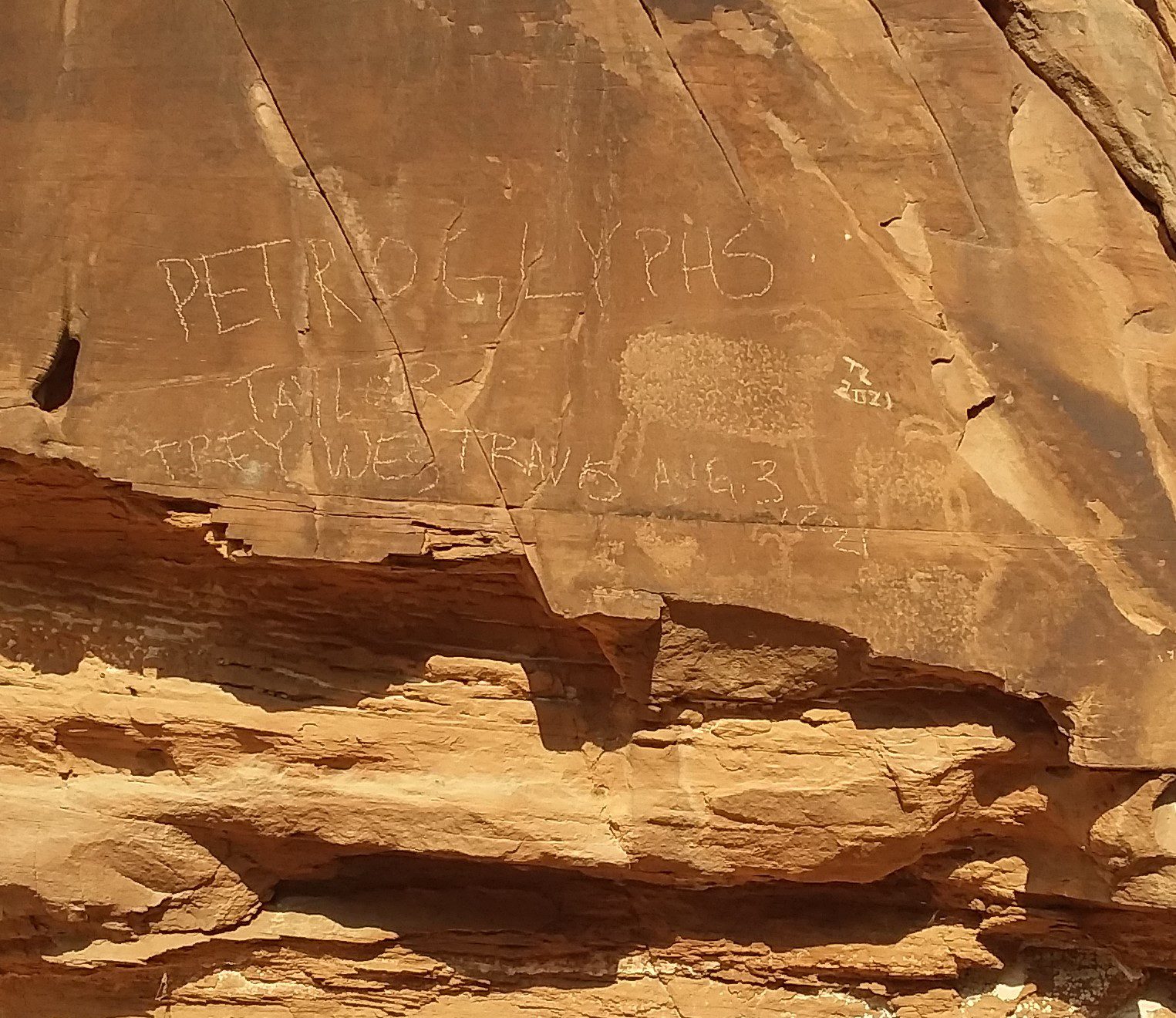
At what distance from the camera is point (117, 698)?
3248 millimetres

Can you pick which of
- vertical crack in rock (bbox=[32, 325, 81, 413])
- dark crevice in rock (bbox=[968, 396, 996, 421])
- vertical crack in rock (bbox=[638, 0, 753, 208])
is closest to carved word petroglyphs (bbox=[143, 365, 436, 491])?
vertical crack in rock (bbox=[32, 325, 81, 413])

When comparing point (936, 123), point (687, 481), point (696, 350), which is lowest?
point (687, 481)

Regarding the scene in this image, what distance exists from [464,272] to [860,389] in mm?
1157

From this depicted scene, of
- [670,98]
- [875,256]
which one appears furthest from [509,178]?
[875,256]

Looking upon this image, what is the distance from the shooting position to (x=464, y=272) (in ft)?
9.80

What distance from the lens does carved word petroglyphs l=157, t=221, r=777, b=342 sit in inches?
117

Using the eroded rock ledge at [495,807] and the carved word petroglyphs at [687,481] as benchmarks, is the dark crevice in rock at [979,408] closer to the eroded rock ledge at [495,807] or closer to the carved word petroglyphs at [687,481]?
the carved word petroglyphs at [687,481]

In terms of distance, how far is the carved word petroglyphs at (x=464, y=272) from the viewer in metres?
2.96

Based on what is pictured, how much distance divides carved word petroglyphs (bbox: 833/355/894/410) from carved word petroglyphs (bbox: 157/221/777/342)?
0.33 m

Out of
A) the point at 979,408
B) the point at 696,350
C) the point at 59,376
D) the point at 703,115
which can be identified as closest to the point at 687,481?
the point at 696,350

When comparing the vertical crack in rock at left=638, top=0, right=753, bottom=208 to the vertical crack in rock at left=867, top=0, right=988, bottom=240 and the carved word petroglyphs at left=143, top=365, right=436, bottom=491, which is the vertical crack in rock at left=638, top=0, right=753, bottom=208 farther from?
the carved word petroglyphs at left=143, top=365, right=436, bottom=491

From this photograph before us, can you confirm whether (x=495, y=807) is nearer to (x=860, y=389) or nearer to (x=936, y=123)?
(x=860, y=389)

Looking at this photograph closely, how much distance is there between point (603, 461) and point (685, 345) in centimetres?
40

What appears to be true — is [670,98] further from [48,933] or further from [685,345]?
[48,933]
